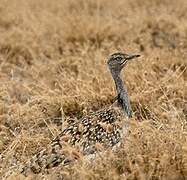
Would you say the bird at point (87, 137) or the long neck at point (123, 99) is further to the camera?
the long neck at point (123, 99)

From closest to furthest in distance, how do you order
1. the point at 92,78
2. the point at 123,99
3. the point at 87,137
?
the point at 87,137 < the point at 123,99 < the point at 92,78

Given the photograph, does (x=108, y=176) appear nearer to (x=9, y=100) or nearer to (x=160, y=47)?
(x=9, y=100)

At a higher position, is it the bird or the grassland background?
the bird

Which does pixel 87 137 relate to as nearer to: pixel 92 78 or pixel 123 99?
pixel 123 99

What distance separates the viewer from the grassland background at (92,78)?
3.63m

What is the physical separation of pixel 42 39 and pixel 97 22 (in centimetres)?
67

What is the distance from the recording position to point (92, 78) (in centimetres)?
568

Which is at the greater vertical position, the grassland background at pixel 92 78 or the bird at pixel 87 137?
the bird at pixel 87 137

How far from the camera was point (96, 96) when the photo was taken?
537 cm

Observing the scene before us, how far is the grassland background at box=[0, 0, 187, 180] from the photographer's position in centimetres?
363

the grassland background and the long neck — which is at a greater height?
the long neck

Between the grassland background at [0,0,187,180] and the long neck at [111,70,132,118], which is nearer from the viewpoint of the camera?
the grassland background at [0,0,187,180]

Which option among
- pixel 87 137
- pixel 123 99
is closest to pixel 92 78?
pixel 123 99

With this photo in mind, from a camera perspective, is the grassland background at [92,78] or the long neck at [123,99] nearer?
the grassland background at [92,78]
